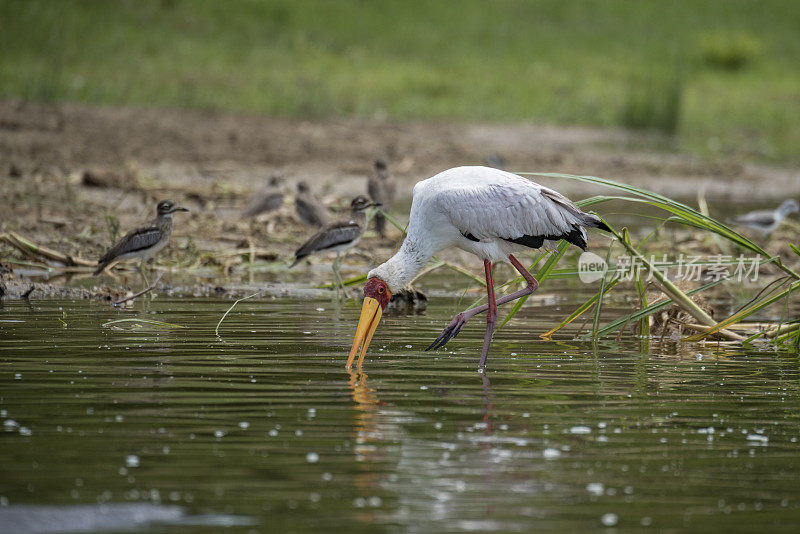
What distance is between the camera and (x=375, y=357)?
6961 mm

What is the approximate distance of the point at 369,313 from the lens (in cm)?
691

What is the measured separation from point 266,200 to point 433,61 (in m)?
16.7

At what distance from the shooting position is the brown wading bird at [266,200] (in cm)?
1311

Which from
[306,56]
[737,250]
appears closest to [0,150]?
[737,250]

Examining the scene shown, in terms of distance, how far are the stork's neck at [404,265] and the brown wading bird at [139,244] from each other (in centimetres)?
298

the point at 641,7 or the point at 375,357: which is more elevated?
the point at 641,7

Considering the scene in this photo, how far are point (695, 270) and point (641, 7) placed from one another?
1092 inches

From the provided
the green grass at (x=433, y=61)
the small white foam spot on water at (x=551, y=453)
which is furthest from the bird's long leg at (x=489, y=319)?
the green grass at (x=433, y=61)

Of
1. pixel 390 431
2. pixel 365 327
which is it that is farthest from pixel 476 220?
pixel 390 431

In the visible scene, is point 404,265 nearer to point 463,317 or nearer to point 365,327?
point 463,317

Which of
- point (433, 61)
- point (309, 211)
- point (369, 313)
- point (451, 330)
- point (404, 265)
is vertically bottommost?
point (309, 211)

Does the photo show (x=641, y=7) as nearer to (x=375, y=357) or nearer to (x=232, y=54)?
(x=232, y=54)

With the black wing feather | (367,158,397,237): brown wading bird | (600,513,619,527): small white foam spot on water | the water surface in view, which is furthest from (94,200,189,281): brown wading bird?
(600,513,619,527): small white foam spot on water

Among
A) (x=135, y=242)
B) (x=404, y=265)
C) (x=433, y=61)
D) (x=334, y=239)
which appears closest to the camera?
(x=404, y=265)
